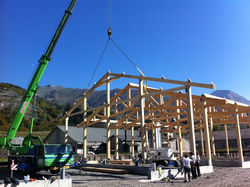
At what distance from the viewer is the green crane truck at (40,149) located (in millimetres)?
14852

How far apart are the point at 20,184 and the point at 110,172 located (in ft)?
26.1

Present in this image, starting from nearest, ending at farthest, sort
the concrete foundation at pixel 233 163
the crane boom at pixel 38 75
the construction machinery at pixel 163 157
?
the crane boom at pixel 38 75 → the concrete foundation at pixel 233 163 → the construction machinery at pixel 163 157

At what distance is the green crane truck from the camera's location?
48.7ft

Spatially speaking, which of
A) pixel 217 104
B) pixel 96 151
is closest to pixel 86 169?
pixel 217 104

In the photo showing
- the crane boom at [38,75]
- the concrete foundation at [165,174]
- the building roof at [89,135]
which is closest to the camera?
the concrete foundation at [165,174]

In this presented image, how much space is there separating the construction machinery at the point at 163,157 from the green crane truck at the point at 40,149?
772cm

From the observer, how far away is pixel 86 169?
61.7 ft

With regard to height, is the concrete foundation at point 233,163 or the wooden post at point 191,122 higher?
the wooden post at point 191,122

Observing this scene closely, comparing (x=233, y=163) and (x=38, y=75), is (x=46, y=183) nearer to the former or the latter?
(x=38, y=75)

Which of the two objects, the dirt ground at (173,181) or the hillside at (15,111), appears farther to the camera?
the hillside at (15,111)

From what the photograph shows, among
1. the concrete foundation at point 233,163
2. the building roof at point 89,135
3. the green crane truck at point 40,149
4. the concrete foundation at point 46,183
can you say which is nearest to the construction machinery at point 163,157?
the concrete foundation at point 233,163

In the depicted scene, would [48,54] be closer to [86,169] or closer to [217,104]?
[86,169]

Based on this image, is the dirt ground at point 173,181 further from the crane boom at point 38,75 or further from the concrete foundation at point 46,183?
the crane boom at point 38,75

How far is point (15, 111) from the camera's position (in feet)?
329
